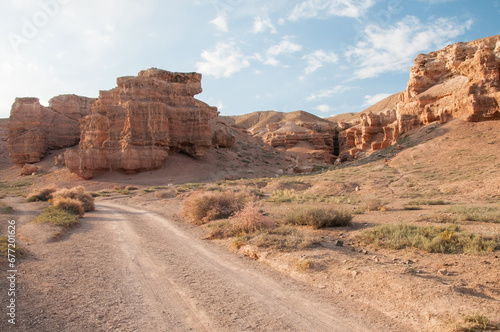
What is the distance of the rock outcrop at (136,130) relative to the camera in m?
31.8

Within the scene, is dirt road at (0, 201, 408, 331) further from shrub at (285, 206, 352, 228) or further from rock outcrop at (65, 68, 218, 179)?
rock outcrop at (65, 68, 218, 179)

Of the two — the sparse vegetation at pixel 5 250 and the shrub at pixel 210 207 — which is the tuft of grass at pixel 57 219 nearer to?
the sparse vegetation at pixel 5 250

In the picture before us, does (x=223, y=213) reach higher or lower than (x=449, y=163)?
lower

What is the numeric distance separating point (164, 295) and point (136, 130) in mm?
29939

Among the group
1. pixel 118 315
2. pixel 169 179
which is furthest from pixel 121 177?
pixel 118 315

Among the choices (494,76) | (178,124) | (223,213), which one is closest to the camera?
(223,213)

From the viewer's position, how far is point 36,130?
42.6 m

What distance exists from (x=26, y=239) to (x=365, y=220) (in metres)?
10.0

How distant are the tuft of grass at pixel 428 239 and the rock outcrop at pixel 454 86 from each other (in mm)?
22074

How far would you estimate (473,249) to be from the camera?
5855mm

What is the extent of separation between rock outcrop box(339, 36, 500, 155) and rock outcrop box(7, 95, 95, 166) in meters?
45.7

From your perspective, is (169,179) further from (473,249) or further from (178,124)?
(473,249)

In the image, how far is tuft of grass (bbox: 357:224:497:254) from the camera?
605 centimetres

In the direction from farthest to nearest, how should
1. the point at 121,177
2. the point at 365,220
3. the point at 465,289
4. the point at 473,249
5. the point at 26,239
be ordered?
the point at 121,177
the point at 365,220
the point at 26,239
the point at 473,249
the point at 465,289
